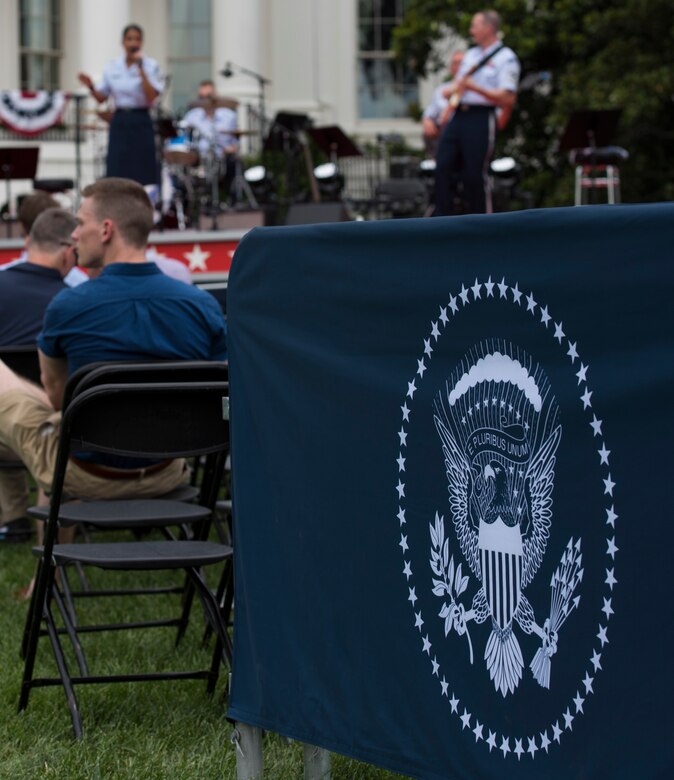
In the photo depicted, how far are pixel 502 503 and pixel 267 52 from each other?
22739mm

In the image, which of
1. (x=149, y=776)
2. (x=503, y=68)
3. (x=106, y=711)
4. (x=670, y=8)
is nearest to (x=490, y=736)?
(x=149, y=776)

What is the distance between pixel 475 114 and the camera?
39.5ft

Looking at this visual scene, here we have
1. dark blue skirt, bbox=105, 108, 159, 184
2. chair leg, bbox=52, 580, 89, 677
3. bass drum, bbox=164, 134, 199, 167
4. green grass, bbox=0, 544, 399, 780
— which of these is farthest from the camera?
bass drum, bbox=164, 134, 199, 167

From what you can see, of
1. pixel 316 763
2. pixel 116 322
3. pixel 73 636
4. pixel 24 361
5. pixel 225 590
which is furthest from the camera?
pixel 24 361

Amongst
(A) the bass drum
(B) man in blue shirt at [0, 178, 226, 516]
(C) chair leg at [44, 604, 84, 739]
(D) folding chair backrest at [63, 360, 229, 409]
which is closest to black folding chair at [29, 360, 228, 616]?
(D) folding chair backrest at [63, 360, 229, 409]

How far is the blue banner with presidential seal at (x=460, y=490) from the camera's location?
2148 millimetres

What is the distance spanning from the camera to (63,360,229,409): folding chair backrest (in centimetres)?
388

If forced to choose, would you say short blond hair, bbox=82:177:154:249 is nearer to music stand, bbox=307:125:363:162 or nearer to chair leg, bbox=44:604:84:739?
chair leg, bbox=44:604:84:739

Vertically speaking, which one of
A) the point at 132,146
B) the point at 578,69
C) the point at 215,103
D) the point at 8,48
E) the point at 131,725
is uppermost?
the point at 8,48

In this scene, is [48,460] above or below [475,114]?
below

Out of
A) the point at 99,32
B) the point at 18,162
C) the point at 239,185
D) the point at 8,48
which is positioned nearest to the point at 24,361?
the point at 18,162

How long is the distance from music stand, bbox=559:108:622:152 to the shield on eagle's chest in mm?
11679

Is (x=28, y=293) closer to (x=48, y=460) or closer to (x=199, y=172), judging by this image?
(x=48, y=460)

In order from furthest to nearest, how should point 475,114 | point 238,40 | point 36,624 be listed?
point 238,40, point 475,114, point 36,624
